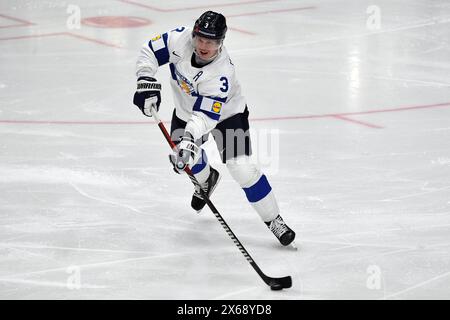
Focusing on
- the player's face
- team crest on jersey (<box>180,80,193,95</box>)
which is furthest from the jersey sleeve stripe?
the player's face

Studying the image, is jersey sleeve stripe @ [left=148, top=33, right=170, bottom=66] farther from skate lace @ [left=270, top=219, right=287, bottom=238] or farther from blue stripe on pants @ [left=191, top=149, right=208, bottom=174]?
skate lace @ [left=270, top=219, right=287, bottom=238]

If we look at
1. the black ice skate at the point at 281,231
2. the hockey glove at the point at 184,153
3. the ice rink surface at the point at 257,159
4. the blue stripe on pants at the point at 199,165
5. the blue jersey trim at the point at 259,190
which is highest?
the hockey glove at the point at 184,153

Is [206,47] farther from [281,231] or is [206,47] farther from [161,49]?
[281,231]

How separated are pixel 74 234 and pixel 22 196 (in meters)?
0.58

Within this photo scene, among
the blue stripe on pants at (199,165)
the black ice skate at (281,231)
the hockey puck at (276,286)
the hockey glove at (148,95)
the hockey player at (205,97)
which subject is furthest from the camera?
the blue stripe on pants at (199,165)

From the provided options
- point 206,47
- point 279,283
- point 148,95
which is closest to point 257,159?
point 148,95

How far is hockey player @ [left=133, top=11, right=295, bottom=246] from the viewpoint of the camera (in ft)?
12.5

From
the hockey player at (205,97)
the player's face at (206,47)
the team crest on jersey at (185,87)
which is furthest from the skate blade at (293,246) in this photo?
the player's face at (206,47)

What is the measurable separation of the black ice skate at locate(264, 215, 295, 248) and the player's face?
0.82 meters

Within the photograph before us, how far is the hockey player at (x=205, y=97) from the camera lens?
Answer: 3.81m

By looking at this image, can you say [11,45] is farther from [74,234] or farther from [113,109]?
[74,234]

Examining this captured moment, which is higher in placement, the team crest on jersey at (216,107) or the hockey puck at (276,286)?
the team crest on jersey at (216,107)

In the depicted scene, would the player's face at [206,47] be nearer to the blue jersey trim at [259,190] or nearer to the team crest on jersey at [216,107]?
the team crest on jersey at [216,107]

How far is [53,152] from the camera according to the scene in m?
5.36
